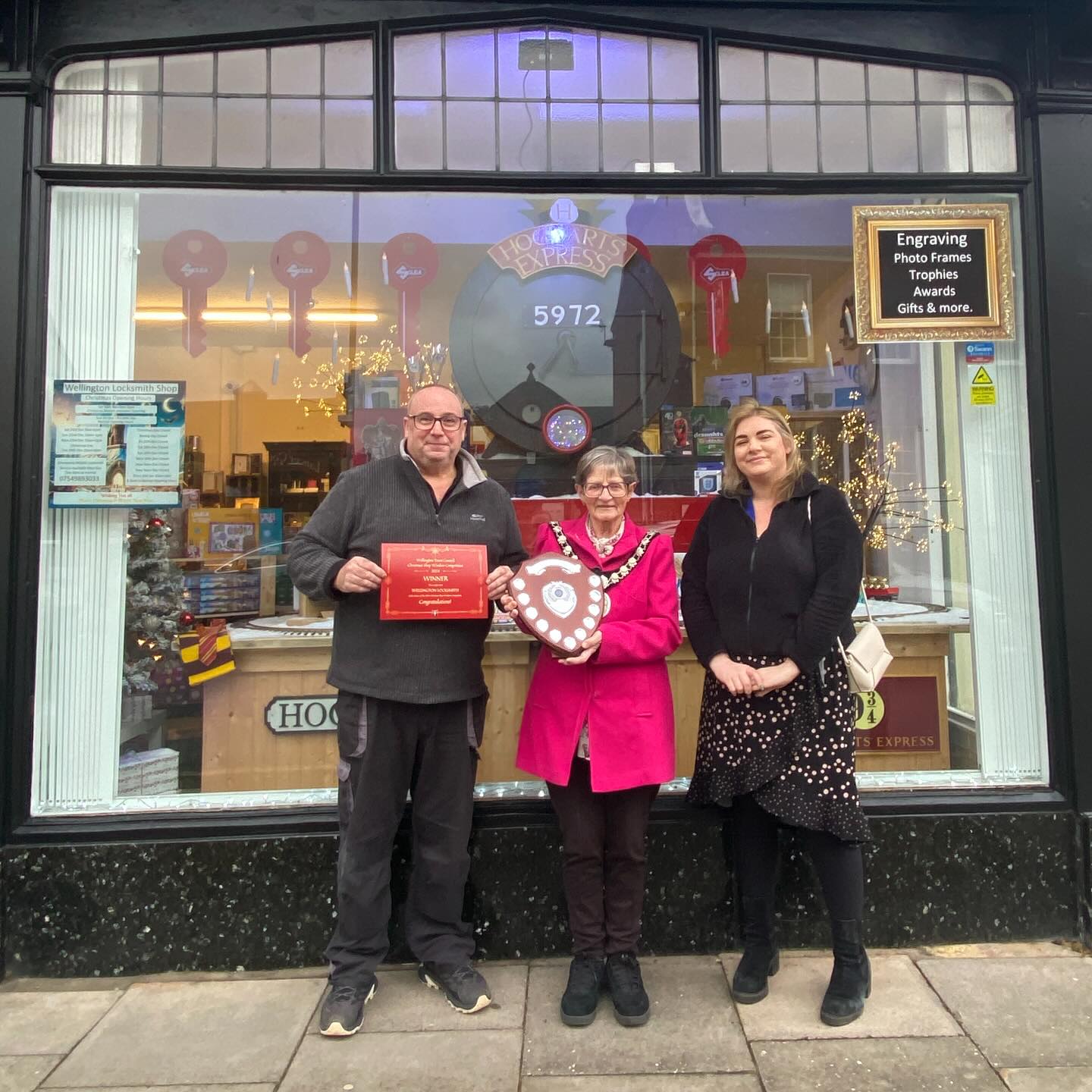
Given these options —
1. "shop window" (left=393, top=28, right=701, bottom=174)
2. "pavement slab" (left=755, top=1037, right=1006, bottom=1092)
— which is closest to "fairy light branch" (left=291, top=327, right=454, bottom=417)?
"shop window" (left=393, top=28, right=701, bottom=174)

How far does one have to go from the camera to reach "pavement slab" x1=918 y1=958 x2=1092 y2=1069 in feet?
8.32

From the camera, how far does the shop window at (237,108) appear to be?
3.36 m

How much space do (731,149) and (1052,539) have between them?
212 centimetres

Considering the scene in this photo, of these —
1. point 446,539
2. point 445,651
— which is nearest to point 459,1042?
point 445,651

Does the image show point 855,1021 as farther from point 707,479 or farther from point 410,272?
point 410,272

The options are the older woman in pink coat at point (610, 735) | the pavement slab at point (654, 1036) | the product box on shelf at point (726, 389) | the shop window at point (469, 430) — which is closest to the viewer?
the pavement slab at point (654, 1036)

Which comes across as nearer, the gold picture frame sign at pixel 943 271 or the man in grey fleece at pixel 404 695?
the man in grey fleece at pixel 404 695

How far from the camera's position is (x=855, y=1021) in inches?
106

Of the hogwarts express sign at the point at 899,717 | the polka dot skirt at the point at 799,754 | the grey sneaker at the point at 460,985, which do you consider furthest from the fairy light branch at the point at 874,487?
the grey sneaker at the point at 460,985

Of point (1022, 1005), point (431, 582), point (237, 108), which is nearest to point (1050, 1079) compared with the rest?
point (1022, 1005)

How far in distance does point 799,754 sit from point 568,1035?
1182mm

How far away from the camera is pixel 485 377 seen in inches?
153

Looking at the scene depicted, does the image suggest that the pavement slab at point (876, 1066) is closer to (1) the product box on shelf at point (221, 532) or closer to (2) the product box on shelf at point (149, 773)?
(2) the product box on shelf at point (149, 773)

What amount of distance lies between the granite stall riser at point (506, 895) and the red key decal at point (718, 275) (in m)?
2.31
